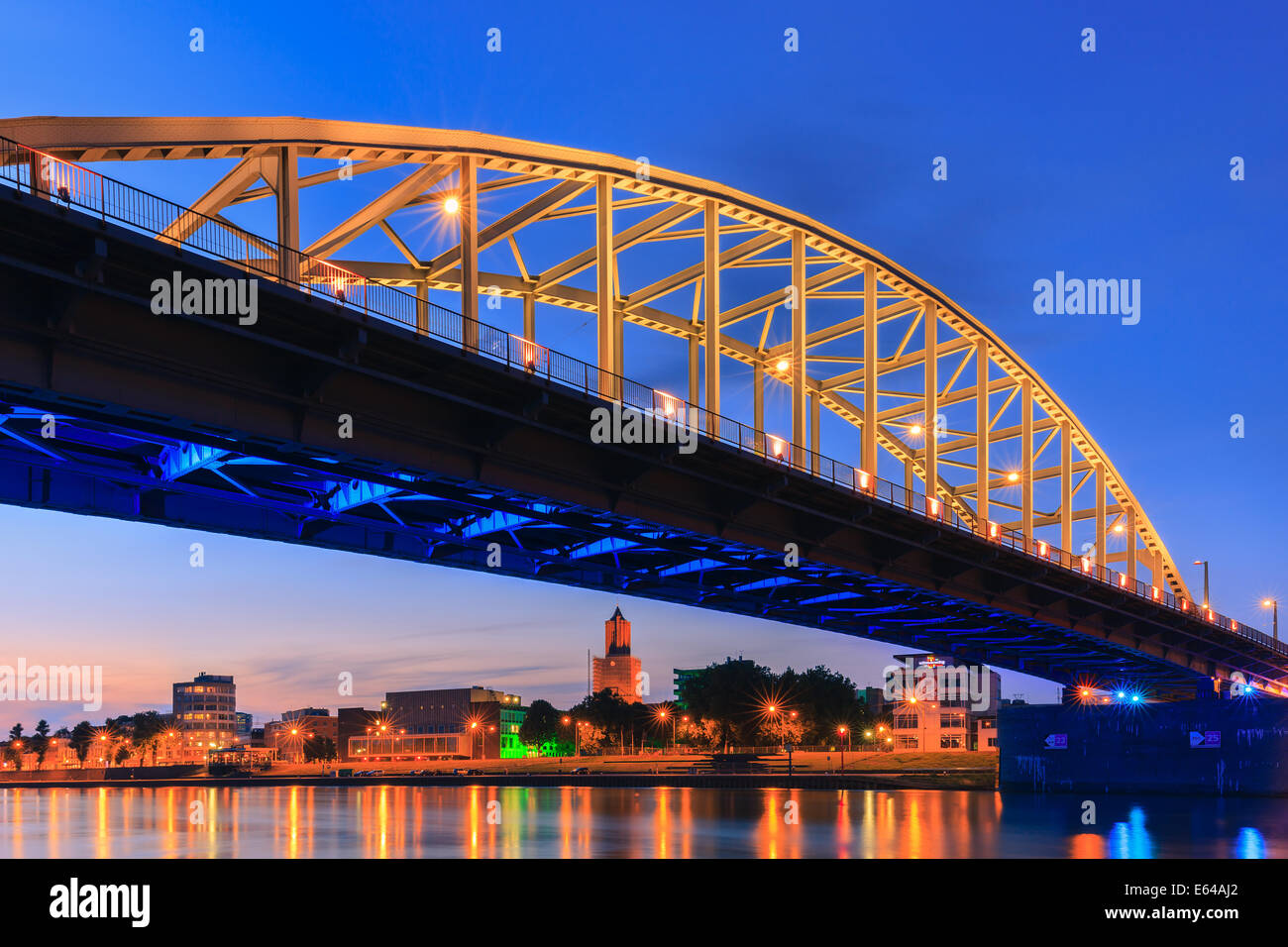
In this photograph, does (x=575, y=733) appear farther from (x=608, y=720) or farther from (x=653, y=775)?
(x=653, y=775)

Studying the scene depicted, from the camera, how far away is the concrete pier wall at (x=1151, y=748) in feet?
279

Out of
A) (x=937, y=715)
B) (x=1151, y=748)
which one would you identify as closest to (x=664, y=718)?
(x=937, y=715)

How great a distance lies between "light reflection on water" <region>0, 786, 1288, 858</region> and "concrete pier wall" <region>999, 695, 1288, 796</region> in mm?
3363

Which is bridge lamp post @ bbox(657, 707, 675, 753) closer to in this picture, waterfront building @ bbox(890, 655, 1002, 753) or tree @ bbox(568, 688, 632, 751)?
tree @ bbox(568, 688, 632, 751)

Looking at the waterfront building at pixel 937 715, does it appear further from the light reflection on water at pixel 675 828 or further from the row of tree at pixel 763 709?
the light reflection on water at pixel 675 828

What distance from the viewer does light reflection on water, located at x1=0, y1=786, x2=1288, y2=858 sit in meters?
41.6

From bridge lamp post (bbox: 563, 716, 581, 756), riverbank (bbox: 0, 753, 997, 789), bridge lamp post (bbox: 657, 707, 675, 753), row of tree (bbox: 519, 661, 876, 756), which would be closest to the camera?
riverbank (bbox: 0, 753, 997, 789)

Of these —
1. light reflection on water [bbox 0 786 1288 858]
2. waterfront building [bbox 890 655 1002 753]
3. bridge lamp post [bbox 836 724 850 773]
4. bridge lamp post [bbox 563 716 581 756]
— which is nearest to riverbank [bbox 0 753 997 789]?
bridge lamp post [bbox 836 724 850 773]
